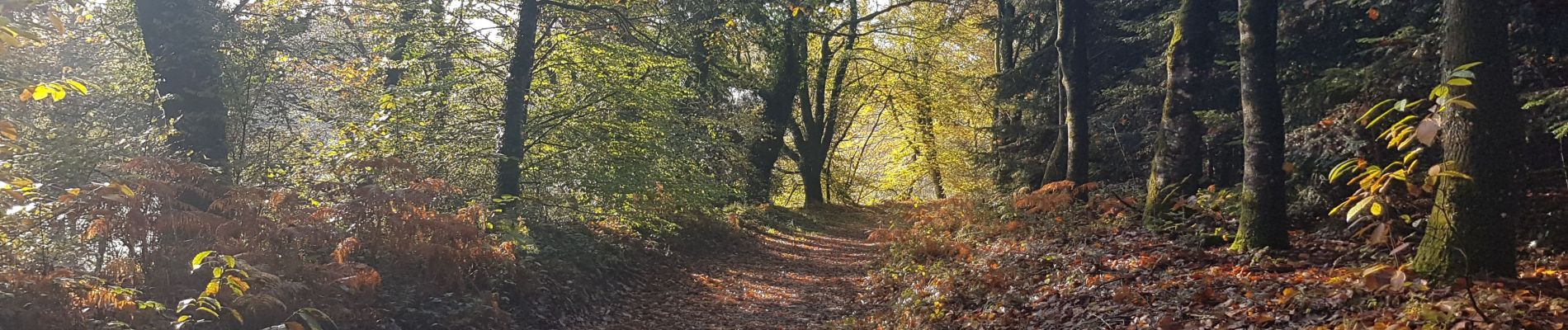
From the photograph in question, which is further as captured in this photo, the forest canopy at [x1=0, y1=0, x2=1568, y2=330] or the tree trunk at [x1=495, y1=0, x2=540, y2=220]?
the tree trunk at [x1=495, y1=0, x2=540, y2=220]

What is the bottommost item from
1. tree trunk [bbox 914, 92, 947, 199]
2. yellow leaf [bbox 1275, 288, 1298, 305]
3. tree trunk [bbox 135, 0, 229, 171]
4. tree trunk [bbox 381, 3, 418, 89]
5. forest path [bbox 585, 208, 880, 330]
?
forest path [bbox 585, 208, 880, 330]

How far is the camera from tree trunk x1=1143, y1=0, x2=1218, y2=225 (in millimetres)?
10828

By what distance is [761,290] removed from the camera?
13.0 m

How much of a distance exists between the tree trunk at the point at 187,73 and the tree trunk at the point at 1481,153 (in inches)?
421

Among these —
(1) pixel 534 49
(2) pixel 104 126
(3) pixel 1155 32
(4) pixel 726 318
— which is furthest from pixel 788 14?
(2) pixel 104 126

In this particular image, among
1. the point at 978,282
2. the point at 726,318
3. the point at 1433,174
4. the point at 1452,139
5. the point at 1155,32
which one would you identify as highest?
the point at 1155,32

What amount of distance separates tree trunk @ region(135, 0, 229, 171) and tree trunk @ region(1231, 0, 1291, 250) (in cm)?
1053

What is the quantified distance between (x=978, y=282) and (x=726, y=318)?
130 inches

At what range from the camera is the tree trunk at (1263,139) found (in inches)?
328

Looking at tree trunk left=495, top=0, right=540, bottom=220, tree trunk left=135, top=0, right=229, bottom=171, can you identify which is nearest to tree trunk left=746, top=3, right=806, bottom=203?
tree trunk left=495, top=0, right=540, bottom=220

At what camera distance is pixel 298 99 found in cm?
1180

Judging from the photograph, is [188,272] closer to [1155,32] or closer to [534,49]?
[534,49]

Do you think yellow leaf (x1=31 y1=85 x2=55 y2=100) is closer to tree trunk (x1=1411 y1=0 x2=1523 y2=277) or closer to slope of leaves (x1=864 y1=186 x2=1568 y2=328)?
slope of leaves (x1=864 y1=186 x2=1568 y2=328)

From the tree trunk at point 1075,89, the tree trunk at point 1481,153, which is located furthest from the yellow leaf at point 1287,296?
the tree trunk at point 1075,89
